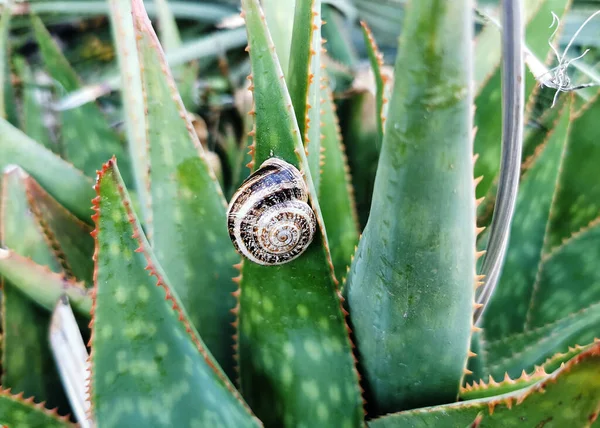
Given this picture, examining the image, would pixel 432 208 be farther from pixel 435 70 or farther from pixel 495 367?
pixel 495 367

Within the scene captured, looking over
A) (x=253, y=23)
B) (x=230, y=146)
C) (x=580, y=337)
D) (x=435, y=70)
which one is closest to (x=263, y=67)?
(x=253, y=23)

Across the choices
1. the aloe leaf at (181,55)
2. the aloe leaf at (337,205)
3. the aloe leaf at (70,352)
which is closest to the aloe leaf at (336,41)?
the aloe leaf at (181,55)

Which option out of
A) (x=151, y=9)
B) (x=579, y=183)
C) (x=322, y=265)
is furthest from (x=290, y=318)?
(x=151, y=9)

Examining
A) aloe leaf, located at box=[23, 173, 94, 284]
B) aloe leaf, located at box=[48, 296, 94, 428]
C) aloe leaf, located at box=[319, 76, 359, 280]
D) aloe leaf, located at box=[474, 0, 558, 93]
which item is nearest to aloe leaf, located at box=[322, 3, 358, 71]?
aloe leaf, located at box=[474, 0, 558, 93]

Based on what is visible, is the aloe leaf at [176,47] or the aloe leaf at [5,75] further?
the aloe leaf at [176,47]

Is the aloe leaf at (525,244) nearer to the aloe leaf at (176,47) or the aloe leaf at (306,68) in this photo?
the aloe leaf at (306,68)

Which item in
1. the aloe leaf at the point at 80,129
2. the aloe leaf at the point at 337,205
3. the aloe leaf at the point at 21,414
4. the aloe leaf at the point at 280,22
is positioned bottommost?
the aloe leaf at the point at 21,414

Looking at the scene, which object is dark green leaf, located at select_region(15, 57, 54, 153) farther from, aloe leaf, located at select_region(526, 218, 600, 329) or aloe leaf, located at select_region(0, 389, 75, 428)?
aloe leaf, located at select_region(526, 218, 600, 329)
